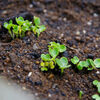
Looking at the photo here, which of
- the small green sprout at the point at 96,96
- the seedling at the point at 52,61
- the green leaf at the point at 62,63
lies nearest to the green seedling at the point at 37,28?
the seedling at the point at 52,61

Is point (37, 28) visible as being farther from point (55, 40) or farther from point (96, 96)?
point (96, 96)

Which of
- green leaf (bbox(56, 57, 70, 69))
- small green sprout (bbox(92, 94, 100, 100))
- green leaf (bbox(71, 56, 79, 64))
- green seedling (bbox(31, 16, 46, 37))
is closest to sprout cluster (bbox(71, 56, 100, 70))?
green leaf (bbox(71, 56, 79, 64))

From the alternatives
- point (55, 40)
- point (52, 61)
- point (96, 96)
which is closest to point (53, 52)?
point (52, 61)

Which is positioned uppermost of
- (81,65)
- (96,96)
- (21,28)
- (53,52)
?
(21,28)

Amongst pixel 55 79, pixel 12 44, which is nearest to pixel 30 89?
pixel 55 79

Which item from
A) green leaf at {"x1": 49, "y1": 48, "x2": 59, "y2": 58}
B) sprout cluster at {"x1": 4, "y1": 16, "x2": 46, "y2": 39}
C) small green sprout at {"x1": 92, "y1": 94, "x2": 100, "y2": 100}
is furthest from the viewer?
sprout cluster at {"x1": 4, "y1": 16, "x2": 46, "y2": 39}

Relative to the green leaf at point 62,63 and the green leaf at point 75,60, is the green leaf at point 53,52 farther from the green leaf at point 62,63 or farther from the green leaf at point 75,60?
the green leaf at point 75,60

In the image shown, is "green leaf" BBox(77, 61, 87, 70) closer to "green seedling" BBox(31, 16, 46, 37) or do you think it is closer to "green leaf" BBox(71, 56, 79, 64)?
"green leaf" BBox(71, 56, 79, 64)

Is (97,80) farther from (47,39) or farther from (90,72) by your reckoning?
(47,39)
